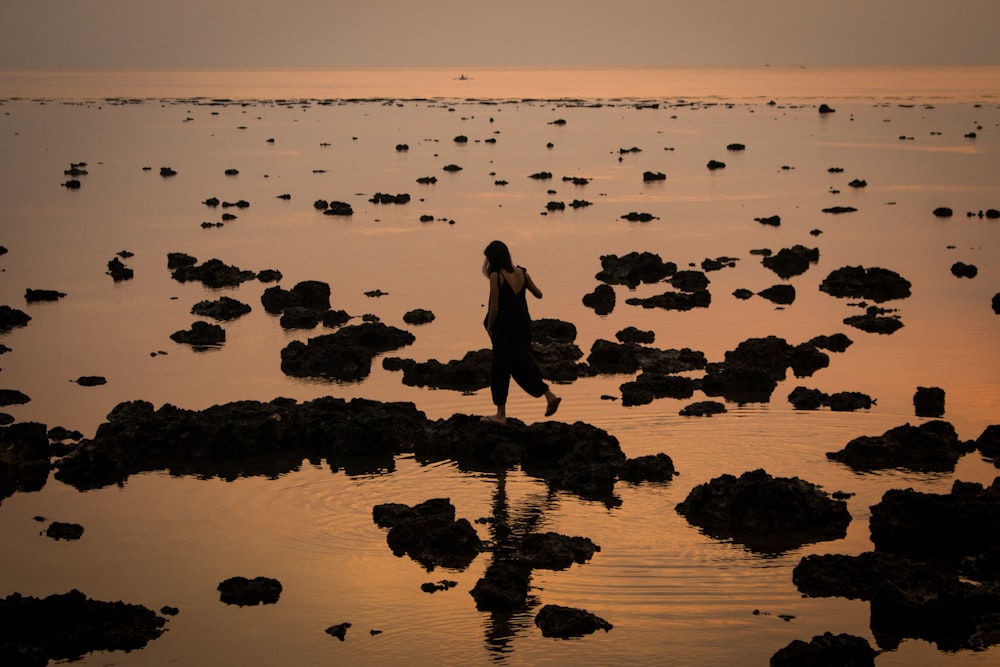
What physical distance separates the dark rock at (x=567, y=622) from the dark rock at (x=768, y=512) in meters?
2.30

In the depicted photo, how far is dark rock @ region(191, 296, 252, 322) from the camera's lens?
22406 mm

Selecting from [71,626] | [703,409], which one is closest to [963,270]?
[703,409]

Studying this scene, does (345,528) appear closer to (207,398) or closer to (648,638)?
(648,638)

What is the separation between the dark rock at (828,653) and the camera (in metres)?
8.98

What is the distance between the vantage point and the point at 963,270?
25953mm

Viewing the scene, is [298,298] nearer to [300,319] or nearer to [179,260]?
[300,319]

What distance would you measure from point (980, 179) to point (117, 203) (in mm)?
27843

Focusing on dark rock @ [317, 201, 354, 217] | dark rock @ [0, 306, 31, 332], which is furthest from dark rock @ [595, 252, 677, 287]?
dark rock @ [317, 201, 354, 217]

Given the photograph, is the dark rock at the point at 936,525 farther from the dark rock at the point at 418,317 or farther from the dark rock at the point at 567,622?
the dark rock at the point at 418,317

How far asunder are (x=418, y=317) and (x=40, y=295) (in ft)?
24.6

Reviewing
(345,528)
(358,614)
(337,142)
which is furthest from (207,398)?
(337,142)

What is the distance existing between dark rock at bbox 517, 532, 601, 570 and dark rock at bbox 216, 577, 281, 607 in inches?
82.8

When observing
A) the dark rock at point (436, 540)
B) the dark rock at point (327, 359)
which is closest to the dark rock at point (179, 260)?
the dark rock at point (327, 359)

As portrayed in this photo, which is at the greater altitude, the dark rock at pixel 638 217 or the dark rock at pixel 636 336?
the dark rock at pixel 638 217
